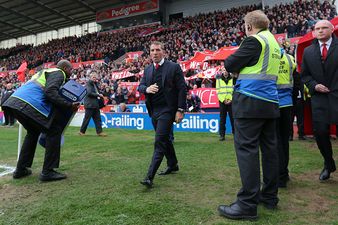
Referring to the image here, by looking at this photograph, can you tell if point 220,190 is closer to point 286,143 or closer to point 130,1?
point 286,143

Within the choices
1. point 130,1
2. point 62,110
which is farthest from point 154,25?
point 62,110

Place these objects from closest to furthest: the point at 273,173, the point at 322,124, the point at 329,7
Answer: the point at 273,173, the point at 322,124, the point at 329,7

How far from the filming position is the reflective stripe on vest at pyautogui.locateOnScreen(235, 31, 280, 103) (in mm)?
3293

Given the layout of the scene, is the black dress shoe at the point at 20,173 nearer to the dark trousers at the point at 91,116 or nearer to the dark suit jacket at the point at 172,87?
the dark suit jacket at the point at 172,87

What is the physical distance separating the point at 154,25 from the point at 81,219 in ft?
111

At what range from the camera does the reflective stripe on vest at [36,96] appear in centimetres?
477

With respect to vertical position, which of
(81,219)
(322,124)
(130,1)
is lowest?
(81,219)

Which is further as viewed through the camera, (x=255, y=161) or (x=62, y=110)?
(x=62, y=110)

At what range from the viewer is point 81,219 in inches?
129

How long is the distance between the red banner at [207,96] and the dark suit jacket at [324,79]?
377 inches

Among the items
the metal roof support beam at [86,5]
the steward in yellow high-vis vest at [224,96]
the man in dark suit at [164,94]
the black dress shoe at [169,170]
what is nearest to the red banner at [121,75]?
the steward in yellow high-vis vest at [224,96]

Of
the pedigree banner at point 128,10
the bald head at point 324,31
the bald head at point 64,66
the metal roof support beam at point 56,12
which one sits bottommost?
the bald head at point 64,66

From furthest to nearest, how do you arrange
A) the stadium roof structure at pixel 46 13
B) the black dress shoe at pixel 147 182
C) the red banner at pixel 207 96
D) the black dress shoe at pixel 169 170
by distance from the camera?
the stadium roof structure at pixel 46 13 < the red banner at pixel 207 96 < the black dress shoe at pixel 169 170 < the black dress shoe at pixel 147 182

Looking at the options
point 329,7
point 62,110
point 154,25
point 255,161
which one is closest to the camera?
point 255,161
